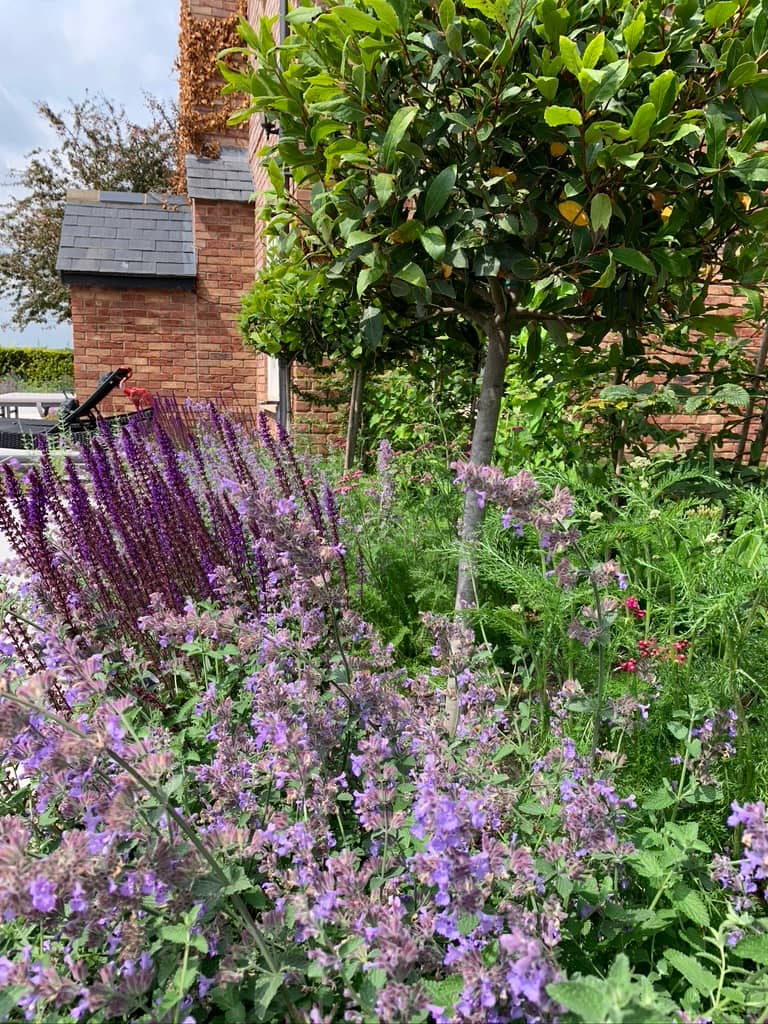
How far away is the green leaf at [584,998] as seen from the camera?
0.67m

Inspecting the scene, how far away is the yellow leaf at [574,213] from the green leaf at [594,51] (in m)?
0.27

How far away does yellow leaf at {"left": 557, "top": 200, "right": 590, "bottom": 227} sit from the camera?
156cm

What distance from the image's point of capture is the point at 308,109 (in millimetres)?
1703

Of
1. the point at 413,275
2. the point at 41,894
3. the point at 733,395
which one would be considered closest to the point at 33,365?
the point at 413,275

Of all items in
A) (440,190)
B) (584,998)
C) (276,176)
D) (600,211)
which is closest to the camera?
(584,998)

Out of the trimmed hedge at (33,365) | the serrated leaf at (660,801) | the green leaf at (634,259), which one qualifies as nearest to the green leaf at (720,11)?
the green leaf at (634,259)

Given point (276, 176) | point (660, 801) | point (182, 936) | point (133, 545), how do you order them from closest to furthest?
point (182, 936)
point (660, 801)
point (276, 176)
point (133, 545)

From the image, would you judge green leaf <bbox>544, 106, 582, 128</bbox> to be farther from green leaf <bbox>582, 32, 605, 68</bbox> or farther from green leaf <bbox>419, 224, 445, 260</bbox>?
green leaf <bbox>419, 224, 445, 260</bbox>

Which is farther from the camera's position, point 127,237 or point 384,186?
point 127,237

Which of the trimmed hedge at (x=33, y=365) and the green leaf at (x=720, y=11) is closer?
the green leaf at (x=720, y=11)

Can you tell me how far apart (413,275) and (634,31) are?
0.65m

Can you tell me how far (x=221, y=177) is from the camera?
9.28 m

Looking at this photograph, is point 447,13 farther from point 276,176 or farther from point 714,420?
point 714,420

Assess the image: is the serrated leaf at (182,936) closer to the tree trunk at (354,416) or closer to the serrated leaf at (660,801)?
the serrated leaf at (660,801)
